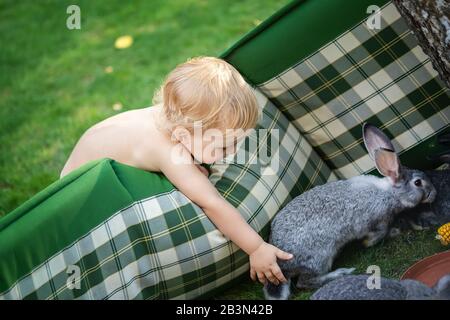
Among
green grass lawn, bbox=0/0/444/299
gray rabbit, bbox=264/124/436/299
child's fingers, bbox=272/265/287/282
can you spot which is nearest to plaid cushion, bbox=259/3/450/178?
gray rabbit, bbox=264/124/436/299

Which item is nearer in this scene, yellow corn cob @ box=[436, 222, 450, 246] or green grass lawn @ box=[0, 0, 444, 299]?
yellow corn cob @ box=[436, 222, 450, 246]

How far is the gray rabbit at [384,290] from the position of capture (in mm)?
1761

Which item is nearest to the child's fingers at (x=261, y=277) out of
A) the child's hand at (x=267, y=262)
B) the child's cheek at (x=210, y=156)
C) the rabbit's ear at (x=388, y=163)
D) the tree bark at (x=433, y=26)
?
the child's hand at (x=267, y=262)

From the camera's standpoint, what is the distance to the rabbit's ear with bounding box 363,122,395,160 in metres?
2.15

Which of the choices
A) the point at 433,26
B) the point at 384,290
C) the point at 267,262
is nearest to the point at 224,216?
the point at 267,262

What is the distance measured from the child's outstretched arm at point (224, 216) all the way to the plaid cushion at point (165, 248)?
1.3 inches

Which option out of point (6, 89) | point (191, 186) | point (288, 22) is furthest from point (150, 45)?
point (191, 186)

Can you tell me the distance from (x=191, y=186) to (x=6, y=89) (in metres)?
2.34

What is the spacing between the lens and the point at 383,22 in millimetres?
2195

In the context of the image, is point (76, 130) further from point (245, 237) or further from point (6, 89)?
point (245, 237)

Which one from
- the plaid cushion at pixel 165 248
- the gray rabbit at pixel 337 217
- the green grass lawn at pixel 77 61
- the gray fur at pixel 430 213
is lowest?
the gray fur at pixel 430 213

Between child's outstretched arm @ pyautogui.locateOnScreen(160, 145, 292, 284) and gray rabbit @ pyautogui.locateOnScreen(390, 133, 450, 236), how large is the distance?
411 mm

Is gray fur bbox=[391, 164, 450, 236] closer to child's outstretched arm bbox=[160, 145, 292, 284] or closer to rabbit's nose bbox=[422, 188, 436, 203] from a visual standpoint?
rabbit's nose bbox=[422, 188, 436, 203]

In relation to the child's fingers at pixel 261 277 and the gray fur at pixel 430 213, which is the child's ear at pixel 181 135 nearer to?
the child's fingers at pixel 261 277
